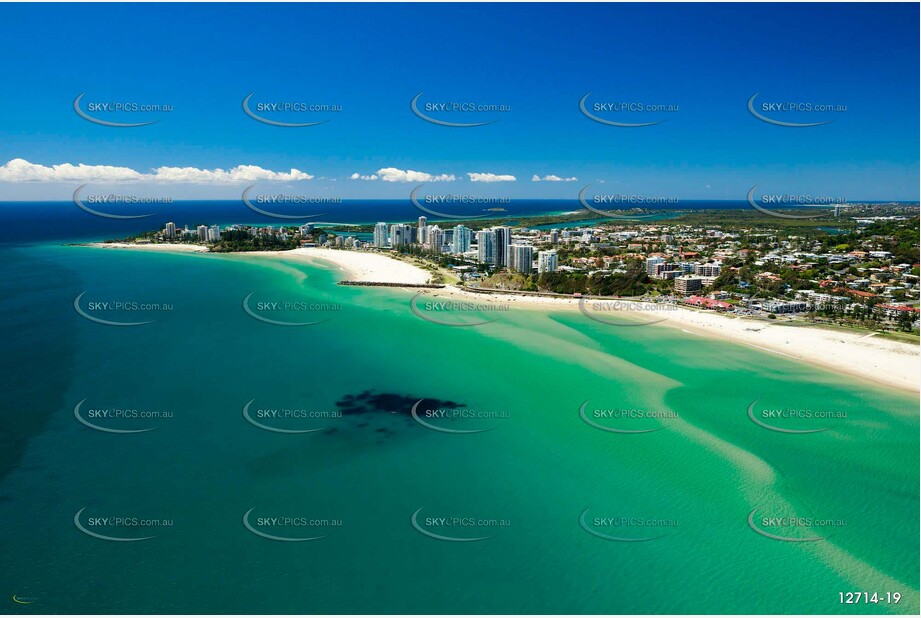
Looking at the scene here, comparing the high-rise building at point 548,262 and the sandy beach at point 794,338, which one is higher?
the high-rise building at point 548,262

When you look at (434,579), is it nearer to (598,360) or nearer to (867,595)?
(867,595)

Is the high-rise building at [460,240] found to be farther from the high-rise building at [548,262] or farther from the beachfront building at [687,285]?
the beachfront building at [687,285]

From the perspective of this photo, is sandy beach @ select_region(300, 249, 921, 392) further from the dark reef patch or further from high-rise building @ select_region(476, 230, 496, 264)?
the dark reef patch

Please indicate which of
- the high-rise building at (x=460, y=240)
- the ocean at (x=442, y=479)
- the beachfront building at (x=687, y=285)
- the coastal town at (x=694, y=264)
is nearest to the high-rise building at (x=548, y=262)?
the coastal town at (x=694, y=264)

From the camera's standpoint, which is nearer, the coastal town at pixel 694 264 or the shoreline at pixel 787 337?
the shoreline at pixel 787 337

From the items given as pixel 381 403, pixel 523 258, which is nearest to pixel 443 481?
pixel 381 403

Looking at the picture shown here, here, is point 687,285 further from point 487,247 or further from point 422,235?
point 422,235
